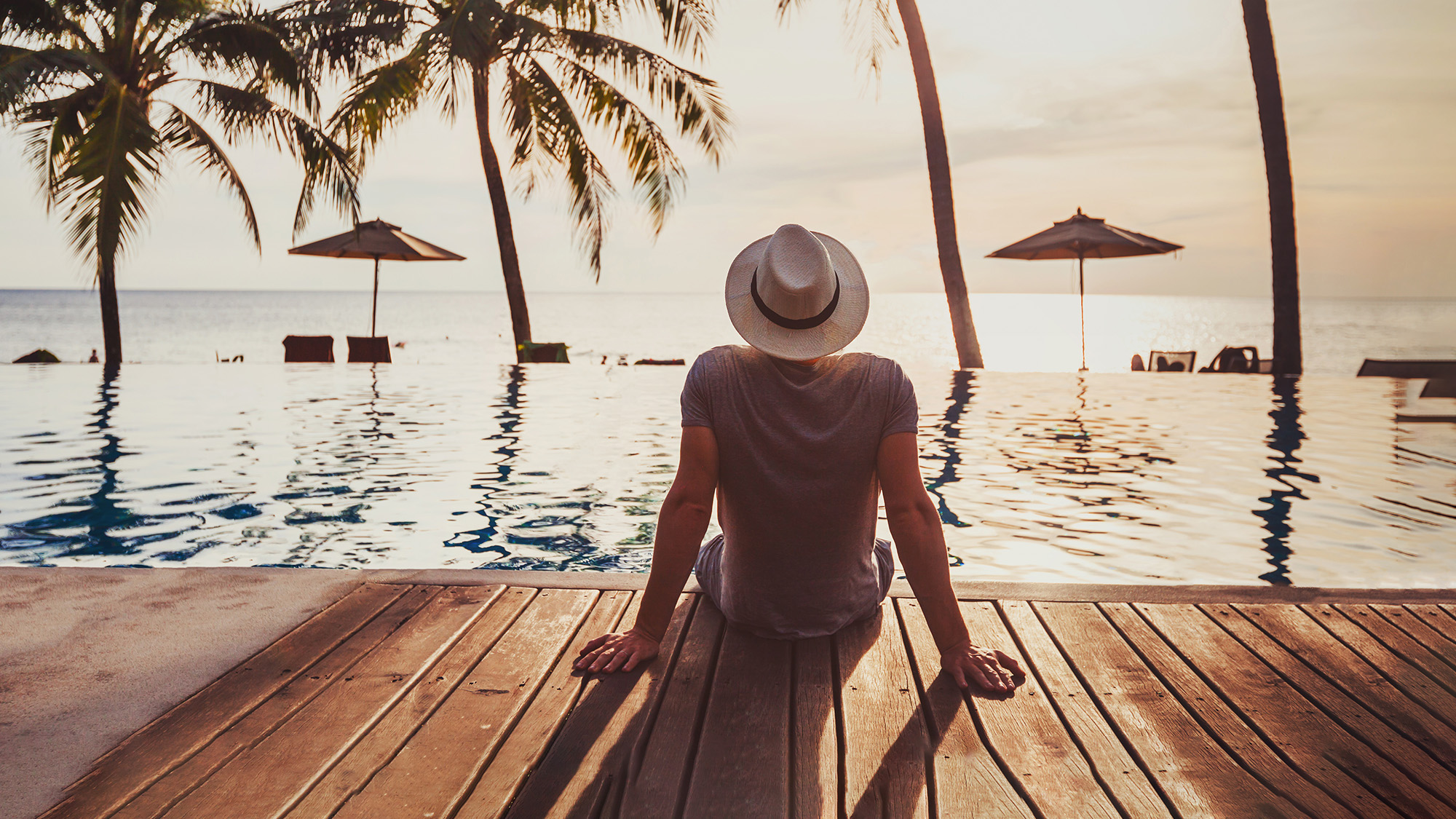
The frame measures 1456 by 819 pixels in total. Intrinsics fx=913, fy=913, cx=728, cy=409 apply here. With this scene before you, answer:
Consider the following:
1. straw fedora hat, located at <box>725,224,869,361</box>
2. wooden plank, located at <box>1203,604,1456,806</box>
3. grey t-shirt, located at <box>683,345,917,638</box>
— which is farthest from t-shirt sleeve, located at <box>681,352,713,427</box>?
wooden plank, located at <box>1203,604,1456,806</box>

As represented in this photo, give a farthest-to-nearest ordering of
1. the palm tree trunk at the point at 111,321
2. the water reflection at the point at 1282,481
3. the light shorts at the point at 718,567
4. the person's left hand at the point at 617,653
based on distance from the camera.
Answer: the palm tree trunk at the point at 111,321, the water reflection at the point at 1282,481, the light shorts at the point at 718,567, the person's left hand at the point at 617,653

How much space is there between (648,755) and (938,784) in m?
0.63

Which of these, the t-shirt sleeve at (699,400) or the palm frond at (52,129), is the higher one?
the palm frond at (52,129)

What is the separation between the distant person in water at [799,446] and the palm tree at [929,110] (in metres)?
11.9

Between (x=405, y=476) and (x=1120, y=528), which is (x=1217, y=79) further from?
(x=405, y=476)

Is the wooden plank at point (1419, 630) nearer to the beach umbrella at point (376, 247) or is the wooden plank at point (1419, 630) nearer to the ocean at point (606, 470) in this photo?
the ocean at point (606, 470)

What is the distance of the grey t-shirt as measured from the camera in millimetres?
2352

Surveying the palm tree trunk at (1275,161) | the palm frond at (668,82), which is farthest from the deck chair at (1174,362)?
the palm frond at (668,82)

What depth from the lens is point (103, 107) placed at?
38.9 feet

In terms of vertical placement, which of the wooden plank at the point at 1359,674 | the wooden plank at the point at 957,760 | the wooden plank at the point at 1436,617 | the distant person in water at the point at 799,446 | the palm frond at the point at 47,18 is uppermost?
the palm frond at the point at 47,18

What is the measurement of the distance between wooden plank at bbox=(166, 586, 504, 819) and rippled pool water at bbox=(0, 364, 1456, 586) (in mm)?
2241

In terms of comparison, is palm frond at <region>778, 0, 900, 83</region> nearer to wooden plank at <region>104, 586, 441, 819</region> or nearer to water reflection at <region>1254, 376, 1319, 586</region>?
water reflection at <region>1254, 376, 1319, 586</region>

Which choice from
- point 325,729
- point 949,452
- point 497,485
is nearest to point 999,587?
point 325,729

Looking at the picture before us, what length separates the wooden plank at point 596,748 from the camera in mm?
1832
